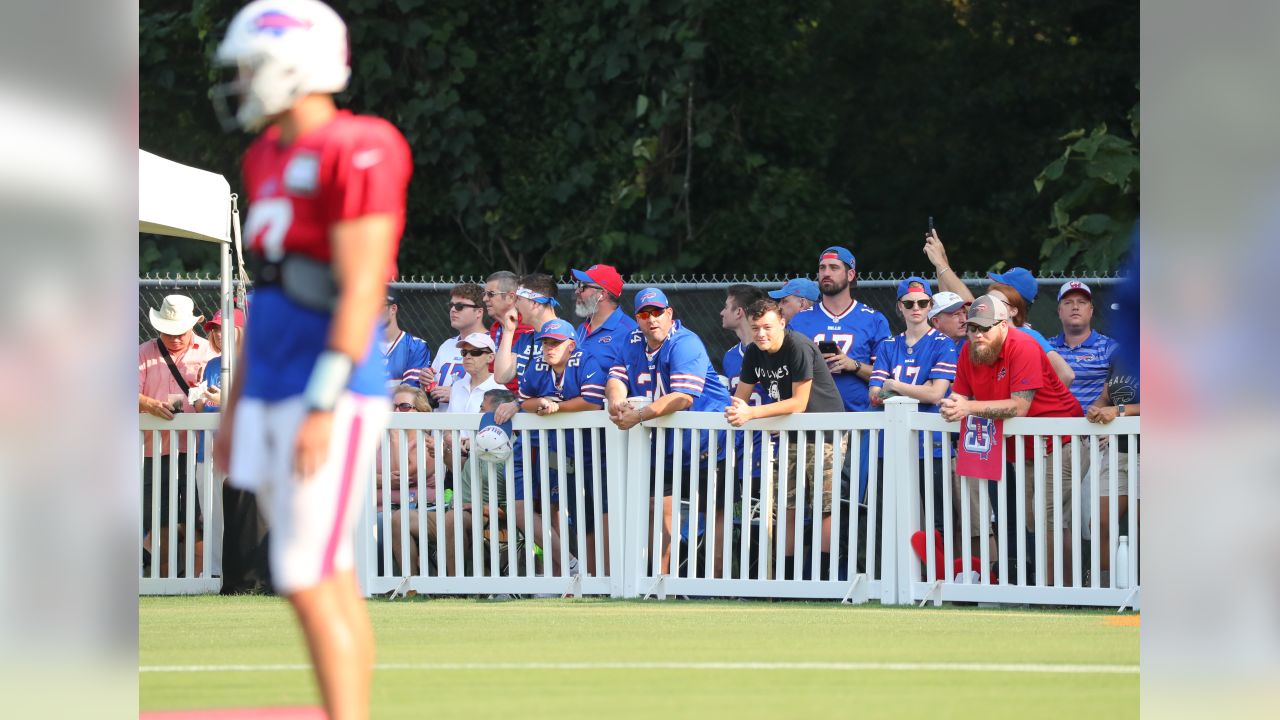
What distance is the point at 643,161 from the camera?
55.7 ft

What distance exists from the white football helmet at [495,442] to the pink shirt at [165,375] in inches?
69.5

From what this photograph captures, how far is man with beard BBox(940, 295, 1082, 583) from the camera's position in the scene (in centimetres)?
898

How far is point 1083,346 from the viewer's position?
10.0 meters

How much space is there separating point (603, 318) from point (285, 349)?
20.7ft

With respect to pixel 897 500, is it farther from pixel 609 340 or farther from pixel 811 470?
pixel 609 340

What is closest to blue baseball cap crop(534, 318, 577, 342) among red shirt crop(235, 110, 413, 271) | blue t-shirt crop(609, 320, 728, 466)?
blue t-shirt crop(609, 320, 728, 466)

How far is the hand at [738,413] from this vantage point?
30.6ft

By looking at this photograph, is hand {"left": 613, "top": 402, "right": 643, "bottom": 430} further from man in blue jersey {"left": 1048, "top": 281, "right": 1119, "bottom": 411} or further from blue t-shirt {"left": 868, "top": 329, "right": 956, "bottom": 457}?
man in blue jersey {"left": 1048, "top": 281, "right": 1119, "bottom": 411}

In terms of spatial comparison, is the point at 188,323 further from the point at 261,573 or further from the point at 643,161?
the point at 643,161

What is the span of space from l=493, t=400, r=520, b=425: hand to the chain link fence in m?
2.96

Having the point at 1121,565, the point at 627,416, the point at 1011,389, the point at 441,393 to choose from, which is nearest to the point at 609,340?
the point at 627,416

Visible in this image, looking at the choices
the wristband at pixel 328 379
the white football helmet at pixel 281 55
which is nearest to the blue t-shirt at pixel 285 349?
the wristband at pixel 328 379
